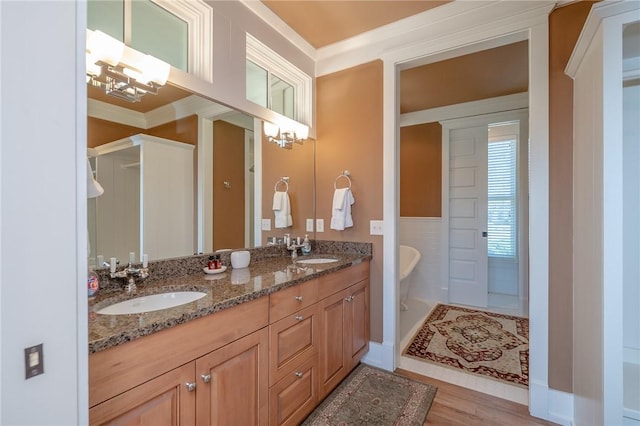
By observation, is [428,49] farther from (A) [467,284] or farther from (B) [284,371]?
(A) [467,284]

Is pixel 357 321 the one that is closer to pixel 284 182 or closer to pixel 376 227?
pixel 376 227

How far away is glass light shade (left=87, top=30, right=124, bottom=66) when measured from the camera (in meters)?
1.28

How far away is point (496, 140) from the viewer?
13.3 feet

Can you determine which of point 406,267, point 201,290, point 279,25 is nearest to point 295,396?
point 201,290

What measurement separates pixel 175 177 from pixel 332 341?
1.44m

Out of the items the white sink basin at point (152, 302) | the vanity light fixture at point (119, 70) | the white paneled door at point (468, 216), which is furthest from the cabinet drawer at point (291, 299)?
the white paneled door at point (468, 216)

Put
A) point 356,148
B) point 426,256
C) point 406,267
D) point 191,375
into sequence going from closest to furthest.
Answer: point 191,375, point 356,148, point 406,267, point 426,256

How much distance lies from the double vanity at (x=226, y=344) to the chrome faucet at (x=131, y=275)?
5 centimetres

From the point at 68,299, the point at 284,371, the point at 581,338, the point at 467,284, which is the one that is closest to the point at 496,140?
the point at 467,284

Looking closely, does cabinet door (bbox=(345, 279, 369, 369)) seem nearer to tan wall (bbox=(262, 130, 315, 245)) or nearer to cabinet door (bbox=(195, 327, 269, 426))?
tan wall (bbox=(262, 130, 315, 245))

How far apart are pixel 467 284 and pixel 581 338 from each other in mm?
2296

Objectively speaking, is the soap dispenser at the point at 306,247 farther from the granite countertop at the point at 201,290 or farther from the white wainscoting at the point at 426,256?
the white wainscoting at the point at 426,256

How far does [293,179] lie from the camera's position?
2.61 m

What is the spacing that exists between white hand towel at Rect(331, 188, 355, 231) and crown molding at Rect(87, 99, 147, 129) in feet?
4.89
